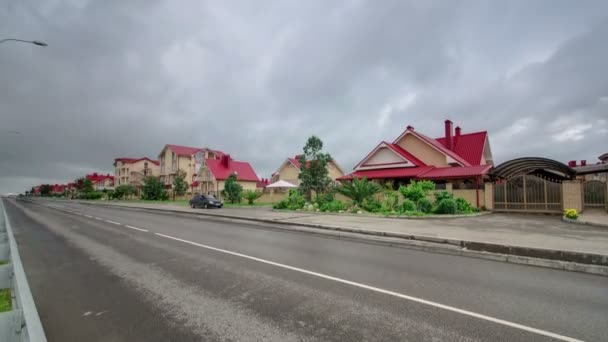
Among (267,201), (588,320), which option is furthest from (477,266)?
(267,201)

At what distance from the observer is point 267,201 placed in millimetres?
39531

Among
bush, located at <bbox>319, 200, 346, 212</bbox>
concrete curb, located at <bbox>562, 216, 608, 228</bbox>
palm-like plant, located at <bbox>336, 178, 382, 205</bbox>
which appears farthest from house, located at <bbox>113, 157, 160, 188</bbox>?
concrete curb, located at <bbox>562, 216, 608, 228</bbox>

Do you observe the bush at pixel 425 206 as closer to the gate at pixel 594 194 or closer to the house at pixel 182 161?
the gate at pixel 594 194

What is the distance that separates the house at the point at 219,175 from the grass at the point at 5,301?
43748 mm

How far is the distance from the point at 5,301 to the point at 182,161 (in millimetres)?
57278

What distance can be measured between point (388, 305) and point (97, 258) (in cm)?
743

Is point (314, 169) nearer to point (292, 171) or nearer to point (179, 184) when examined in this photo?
point (292, 171)

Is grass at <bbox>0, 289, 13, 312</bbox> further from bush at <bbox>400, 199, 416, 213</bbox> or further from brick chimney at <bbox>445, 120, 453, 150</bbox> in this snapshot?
brick chimney at <bbox>445, 120, 453, 150</bbox>

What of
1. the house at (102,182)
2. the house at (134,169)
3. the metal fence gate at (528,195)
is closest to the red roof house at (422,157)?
the metal fence gate at (528,195)

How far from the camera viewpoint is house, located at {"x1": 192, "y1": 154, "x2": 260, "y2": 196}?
49.9 meters

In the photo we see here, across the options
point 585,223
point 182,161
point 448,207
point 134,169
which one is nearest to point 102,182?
point 134,169

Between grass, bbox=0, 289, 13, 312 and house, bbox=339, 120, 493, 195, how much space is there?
77.9ft

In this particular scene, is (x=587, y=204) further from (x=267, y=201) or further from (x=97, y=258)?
(x=267, y=201)

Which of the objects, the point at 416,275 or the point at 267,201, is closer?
the point at 416,275
